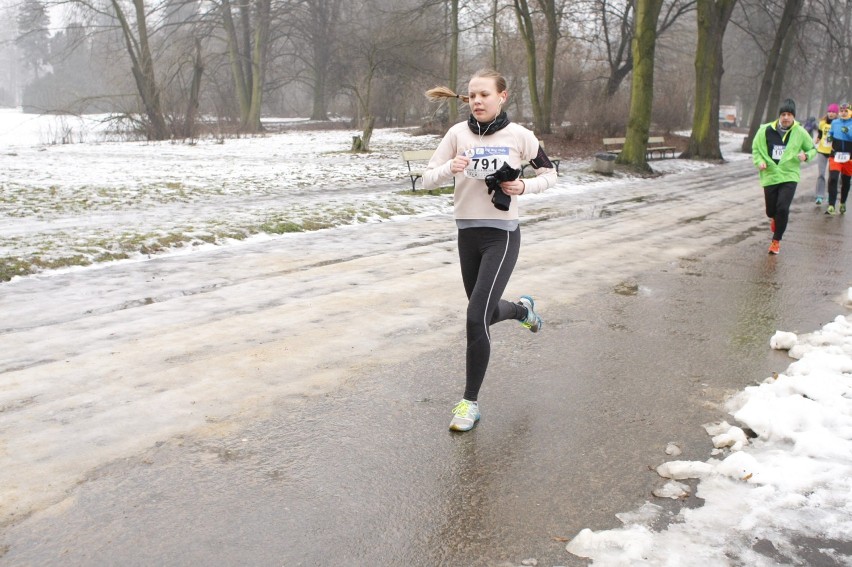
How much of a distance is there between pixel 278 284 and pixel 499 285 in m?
3.96

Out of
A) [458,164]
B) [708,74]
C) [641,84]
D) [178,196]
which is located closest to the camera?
[458,164]

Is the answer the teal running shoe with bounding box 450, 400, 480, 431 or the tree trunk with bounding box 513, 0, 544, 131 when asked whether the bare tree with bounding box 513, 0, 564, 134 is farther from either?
the teal running shoe with bounding box 450, 400, 480, 431

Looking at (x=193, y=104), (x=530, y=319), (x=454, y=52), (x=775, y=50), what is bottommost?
(x=530, y=319)

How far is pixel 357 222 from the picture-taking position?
12383 mm

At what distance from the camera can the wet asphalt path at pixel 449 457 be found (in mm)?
3109

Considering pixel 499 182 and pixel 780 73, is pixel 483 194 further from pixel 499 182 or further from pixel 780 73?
pixel 780 73

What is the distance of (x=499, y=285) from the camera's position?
444 cm

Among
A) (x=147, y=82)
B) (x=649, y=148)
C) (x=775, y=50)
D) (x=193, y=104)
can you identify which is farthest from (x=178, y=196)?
(x=775, y=50)

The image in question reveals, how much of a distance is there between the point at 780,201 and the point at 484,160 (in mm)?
6977

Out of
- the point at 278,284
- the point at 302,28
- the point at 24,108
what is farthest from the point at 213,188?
the point at 24,108

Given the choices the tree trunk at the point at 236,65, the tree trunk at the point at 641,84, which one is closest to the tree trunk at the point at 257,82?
the tree trunk at the point at 236,65

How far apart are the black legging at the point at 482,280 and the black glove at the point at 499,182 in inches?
8.4

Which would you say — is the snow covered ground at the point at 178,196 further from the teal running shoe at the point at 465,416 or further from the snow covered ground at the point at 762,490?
the snow covered ground at the point at 762,490

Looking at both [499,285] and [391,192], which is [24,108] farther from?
[499,285]
